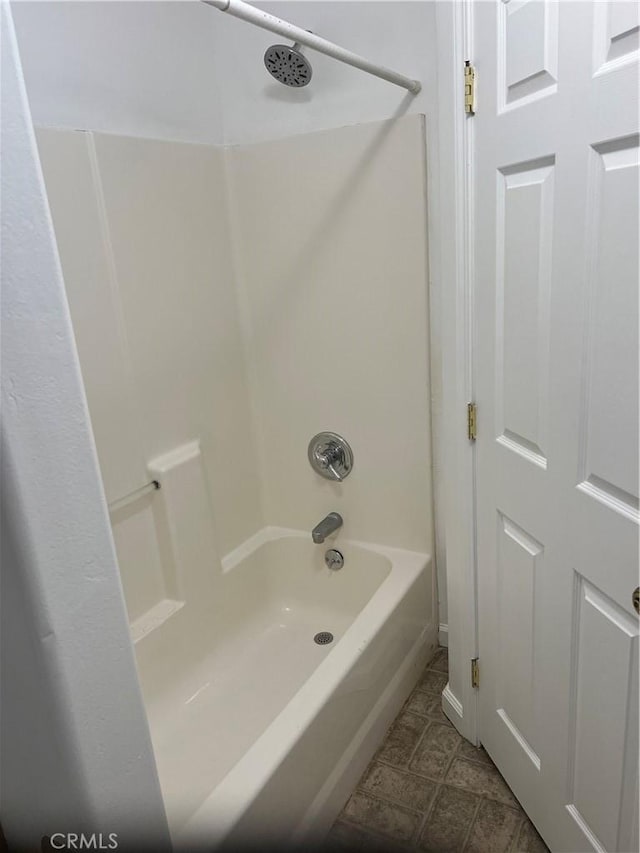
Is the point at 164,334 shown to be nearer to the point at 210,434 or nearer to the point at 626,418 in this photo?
the point at 210,434

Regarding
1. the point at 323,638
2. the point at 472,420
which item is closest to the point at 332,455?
the point at 323,638

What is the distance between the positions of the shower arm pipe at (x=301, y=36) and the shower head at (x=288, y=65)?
6.1 inches

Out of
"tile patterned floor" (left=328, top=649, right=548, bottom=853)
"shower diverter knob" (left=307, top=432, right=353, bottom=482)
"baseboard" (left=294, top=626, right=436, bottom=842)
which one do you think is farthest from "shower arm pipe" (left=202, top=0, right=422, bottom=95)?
"tile patterned floor" (left=328, top=649, right=548, bottom=853)

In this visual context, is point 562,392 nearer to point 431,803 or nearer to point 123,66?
point 431,803

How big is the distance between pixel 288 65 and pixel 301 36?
0.35 m

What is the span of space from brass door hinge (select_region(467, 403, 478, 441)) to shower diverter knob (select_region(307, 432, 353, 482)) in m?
0.71

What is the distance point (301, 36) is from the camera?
1.40 meters

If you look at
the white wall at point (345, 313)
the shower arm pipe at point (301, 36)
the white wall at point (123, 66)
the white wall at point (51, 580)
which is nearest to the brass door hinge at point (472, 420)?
the white wall at point (345, 313)

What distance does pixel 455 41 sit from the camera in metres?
1.32

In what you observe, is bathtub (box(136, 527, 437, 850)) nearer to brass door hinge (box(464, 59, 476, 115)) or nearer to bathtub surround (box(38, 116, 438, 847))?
bathtub surround (box(38, 116, 438, 847))

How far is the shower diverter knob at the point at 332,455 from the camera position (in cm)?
217

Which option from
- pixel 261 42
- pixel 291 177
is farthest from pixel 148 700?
pixel 261 42

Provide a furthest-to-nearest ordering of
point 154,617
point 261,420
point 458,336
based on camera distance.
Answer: point 261,420, point 154,617, point 458,336

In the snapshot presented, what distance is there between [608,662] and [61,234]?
1.57 meters
